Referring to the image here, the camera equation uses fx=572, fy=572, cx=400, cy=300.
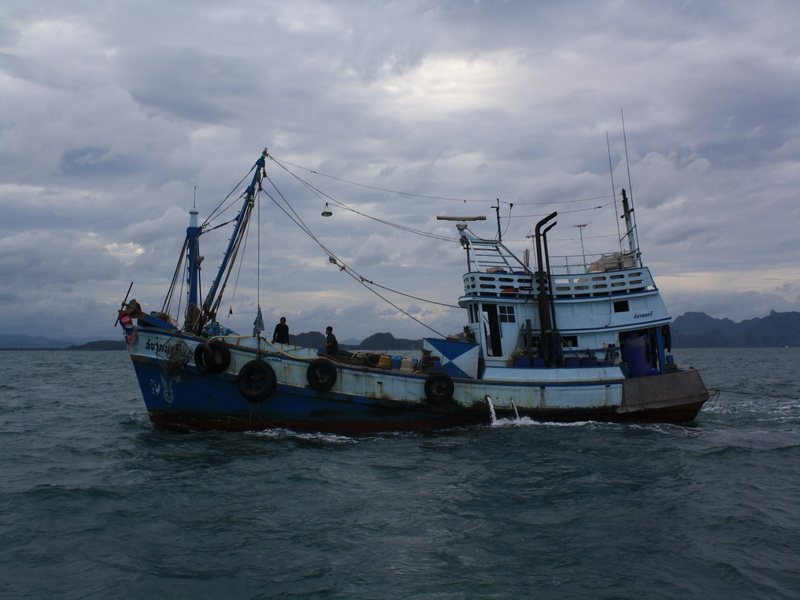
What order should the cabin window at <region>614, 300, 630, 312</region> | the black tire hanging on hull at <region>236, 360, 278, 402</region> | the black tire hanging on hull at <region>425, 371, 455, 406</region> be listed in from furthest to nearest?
the cabin window at <region>614, 300, 630, 312</region> < the black tire hanging on hull at <region>425, 371, 455, 406</region> < the black tire hanging on hull at <region>236, 360, 278, 402</region>

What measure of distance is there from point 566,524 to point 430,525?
2.01 m

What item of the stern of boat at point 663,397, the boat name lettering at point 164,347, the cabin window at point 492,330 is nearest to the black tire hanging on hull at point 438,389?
the cabin window at point 492,330

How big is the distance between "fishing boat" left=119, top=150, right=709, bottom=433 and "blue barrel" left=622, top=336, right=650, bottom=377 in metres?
0.04

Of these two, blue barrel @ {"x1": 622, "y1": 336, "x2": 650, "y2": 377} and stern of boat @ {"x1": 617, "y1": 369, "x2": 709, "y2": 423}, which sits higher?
blue barrel @ {"x1": 622, "y1": 336, "x2": 650, "y2": 377}

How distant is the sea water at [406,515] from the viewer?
6.73 meters

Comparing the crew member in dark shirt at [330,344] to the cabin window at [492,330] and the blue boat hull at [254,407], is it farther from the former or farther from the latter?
the cabin window at [492,330]

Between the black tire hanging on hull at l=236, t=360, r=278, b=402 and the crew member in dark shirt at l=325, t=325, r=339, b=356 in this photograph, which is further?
the crew member in dark shirt at l=325, t=325, r=339, b=356

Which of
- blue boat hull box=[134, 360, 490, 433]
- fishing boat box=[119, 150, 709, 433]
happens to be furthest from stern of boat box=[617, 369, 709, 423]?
blue boat hull box=[134, 360, 490, 433]

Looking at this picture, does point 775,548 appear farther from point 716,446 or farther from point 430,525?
point 716,446

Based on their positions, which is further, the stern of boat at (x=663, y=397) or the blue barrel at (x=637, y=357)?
the blue barrel at (x=637, y=357)

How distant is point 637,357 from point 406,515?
10996mm

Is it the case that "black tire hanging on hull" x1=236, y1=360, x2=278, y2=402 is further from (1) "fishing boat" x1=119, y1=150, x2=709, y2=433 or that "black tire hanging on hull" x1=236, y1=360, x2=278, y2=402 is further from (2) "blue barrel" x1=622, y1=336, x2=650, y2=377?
(2) "blue barrel" x1=622, y1=336, x2=650, y2=377

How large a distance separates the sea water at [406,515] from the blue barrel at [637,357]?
2313 mm

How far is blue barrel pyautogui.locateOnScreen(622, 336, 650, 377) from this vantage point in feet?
56.3
